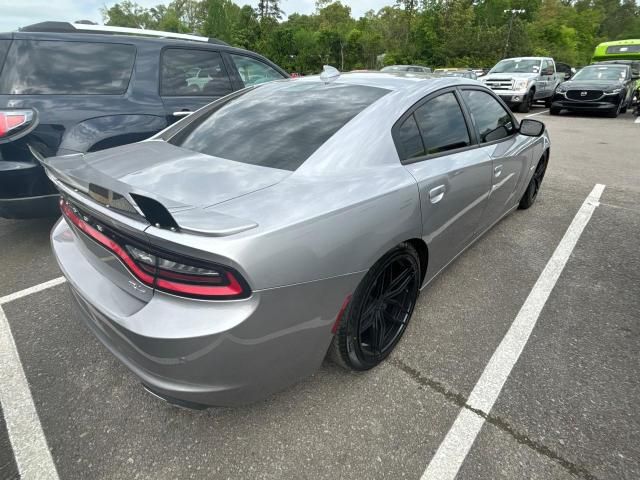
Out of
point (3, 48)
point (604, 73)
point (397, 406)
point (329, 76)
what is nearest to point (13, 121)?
point (3, 48)

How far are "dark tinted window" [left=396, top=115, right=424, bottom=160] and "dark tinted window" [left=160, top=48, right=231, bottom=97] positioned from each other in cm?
269

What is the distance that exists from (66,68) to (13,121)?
2.17 ft

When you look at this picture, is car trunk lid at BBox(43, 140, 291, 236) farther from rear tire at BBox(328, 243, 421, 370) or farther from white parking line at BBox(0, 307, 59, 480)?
white parking line at BBox(0, 307, 59, 480)

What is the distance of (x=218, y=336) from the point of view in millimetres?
1285

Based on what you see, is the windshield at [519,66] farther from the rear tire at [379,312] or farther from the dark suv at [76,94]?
the rear tire at [379,312]

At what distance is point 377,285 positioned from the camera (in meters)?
1.94

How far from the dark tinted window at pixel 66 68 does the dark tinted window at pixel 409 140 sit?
2.72 metres

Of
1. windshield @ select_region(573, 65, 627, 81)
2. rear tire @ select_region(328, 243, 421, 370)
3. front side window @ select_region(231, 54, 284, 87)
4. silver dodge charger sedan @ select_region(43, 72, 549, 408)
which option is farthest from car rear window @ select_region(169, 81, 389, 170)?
windshield @ select_region(573, 65, 627, 81)

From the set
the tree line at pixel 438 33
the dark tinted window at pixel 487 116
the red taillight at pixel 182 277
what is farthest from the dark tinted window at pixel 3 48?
the tree line at pixel 438 33

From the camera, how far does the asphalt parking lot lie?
5.21ft

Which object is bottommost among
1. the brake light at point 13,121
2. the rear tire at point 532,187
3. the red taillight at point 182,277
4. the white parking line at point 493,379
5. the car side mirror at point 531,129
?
the white parking line at point 493,379

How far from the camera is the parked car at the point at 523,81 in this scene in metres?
12.4

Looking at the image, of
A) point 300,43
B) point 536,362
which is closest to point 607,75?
point 536,362

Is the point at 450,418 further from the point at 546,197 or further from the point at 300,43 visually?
the point at 300,43
